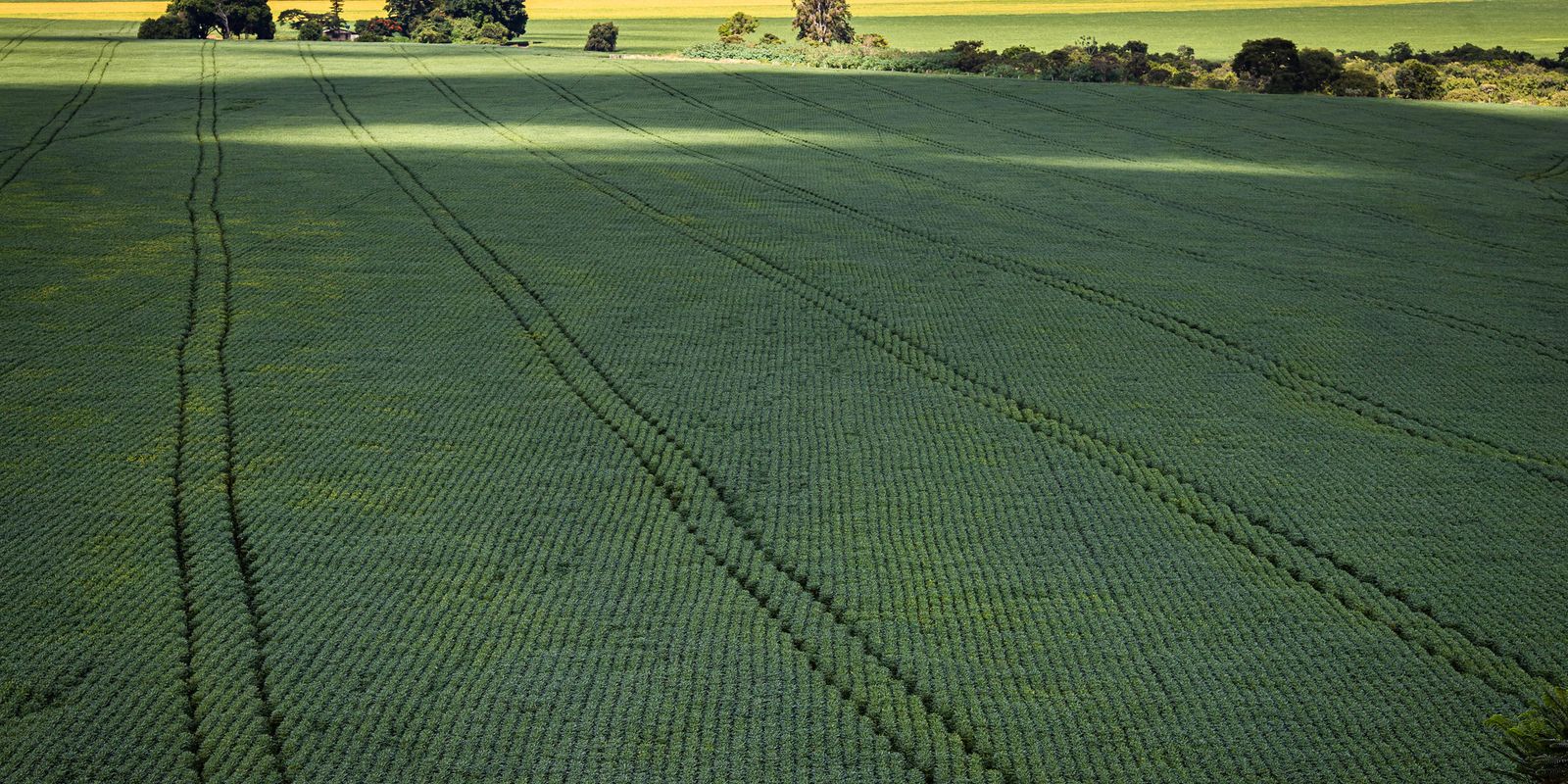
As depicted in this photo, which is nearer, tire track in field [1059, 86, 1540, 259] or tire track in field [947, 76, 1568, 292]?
tire track in field [947, 76, 1568, 292]

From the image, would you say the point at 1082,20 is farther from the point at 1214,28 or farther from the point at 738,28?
the point at 738,28

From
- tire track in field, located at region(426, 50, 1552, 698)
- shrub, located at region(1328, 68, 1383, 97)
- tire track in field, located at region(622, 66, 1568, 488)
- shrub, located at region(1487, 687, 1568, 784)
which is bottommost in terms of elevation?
shrub, located at region(1487, 687, 1568, 784)

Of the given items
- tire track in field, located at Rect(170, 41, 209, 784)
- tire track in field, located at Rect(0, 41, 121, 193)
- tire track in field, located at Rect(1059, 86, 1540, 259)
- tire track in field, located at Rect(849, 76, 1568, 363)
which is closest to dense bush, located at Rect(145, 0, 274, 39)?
tire track in field, located at Rect(0, 41, 121, 193)

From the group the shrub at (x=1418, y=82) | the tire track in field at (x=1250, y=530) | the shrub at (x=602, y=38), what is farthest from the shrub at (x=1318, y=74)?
the tire track in field at (x=1250, y=530)

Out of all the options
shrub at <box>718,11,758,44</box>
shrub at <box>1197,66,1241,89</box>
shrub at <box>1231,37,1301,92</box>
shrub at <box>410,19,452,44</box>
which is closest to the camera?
shrub at <box>1231,37,1301,92</box>

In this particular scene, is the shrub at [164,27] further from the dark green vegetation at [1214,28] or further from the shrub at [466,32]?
the dark green vegetation at [1214,28]

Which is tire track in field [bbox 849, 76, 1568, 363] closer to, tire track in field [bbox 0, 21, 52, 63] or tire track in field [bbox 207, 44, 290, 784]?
tire track in field [bbox 207, 44, 290, 784]
